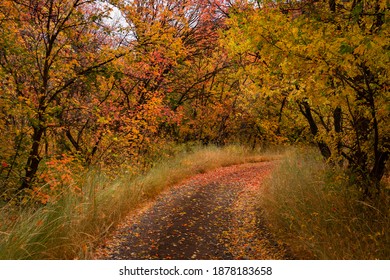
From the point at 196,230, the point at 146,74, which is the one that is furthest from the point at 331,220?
the point at 146,74

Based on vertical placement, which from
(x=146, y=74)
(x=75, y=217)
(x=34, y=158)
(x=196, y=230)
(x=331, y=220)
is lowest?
(x=196, y=230)

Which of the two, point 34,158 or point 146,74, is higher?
point 146,74

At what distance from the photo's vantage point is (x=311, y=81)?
4.46 m

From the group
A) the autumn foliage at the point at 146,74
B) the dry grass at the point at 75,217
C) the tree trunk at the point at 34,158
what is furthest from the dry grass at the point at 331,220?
the tree trunk at the point at 34,158

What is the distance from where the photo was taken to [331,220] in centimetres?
511

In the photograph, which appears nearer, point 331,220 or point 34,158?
point 331,220

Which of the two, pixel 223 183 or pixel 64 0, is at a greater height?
pixel 64 0

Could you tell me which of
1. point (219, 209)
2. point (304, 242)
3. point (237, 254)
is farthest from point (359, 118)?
point (219, 209)

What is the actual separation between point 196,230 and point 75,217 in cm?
245

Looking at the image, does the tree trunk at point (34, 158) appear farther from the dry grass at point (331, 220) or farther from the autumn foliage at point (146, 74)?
the dry grass at point (331, 220)

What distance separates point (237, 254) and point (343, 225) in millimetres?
1805

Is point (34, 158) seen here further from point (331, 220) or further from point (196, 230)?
point (331, 220)

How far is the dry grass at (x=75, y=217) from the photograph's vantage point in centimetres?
429
